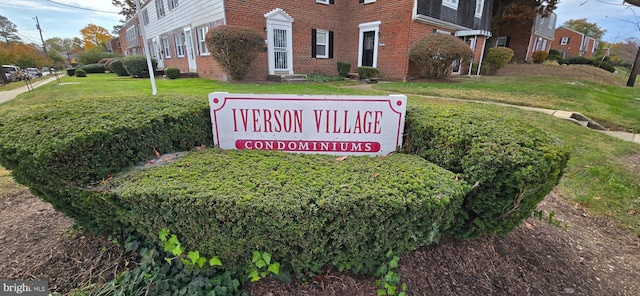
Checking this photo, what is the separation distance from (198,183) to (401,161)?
1.40 m

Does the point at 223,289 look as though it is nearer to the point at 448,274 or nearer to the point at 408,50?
the point at 448,274

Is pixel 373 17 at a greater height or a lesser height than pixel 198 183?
greater

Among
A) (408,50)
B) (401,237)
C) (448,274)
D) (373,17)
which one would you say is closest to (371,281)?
(401,237)

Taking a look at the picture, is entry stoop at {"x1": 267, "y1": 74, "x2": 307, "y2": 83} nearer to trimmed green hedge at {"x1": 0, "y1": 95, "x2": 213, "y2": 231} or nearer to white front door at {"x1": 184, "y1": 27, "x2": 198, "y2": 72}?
white front door at {"x1": 184, "y1": 27, "x2": 198, "y2": 72}

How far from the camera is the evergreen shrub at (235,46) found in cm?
1075

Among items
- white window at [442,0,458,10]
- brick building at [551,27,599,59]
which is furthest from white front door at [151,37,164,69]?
brick building at [551,27,599,59]

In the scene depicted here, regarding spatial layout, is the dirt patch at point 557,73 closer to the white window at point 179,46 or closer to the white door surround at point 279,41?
the white door surround at point 279,41

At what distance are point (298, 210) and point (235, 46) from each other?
10764 mm

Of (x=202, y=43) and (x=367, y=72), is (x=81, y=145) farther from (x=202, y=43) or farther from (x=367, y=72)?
(x=202, y=43)

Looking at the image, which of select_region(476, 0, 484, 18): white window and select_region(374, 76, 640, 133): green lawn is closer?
select_region(374, 76, 640, 133): green lawn

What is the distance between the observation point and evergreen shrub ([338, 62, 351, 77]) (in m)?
14.9

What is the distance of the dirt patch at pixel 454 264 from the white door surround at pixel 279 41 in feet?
37.3

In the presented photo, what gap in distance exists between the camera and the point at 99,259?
1999mm

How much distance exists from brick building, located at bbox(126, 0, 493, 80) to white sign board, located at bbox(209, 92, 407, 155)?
10610mm
